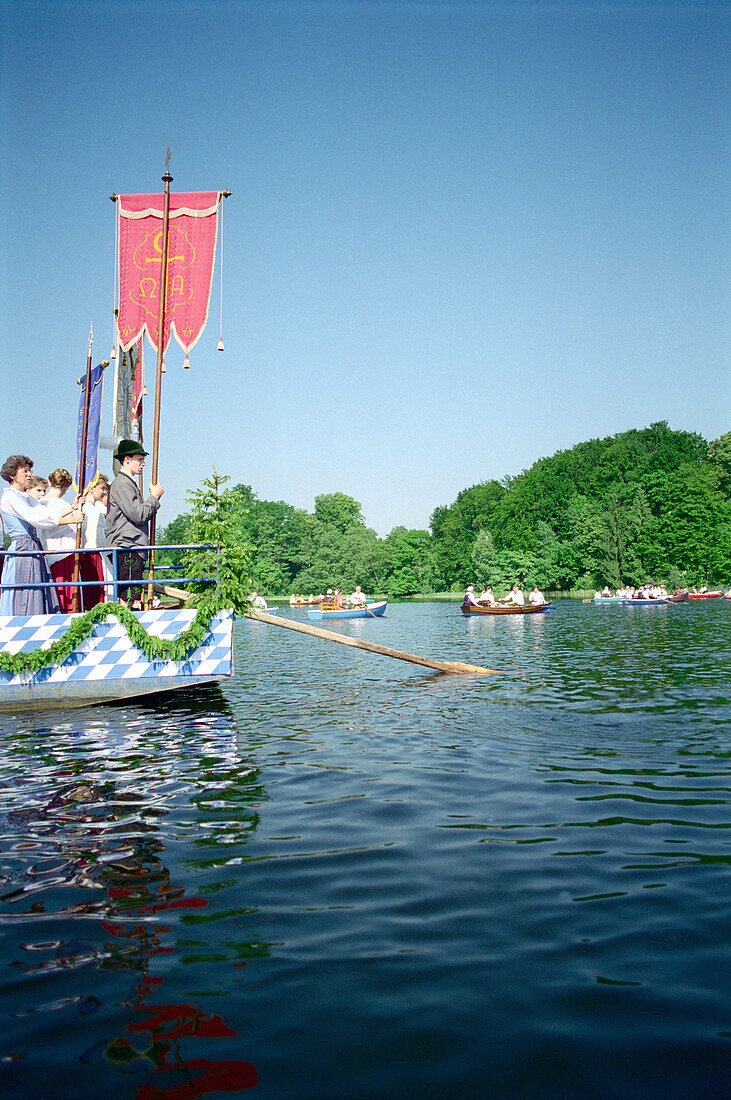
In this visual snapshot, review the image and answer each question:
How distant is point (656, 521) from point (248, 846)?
87535mm

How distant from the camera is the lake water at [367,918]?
8.71 ft

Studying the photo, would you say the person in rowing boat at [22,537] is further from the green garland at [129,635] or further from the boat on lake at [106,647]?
the green garland at [129,635]

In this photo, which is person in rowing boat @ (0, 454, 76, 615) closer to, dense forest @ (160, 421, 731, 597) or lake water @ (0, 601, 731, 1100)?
lake water @ (0, 601, 731, 1100)

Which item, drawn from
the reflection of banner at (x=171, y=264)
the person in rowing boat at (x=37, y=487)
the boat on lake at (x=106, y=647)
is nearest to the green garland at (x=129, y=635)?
the boat on lake at (x=106, y=647)

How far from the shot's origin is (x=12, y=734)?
9.24m

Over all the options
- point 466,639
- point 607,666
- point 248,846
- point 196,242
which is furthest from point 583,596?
point 248,846

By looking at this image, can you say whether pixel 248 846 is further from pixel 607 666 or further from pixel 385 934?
pixel 607 666

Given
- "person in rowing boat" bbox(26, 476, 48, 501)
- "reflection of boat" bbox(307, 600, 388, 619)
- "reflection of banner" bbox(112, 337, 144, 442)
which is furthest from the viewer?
"reflection of boat" bbox(307, 600, 388, 619)

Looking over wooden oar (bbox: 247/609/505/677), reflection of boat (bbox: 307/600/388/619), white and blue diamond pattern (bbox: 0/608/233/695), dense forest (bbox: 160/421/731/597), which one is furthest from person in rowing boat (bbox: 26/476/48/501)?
dense forest (bbox: 160/421/731/597)

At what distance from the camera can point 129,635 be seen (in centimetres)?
1052

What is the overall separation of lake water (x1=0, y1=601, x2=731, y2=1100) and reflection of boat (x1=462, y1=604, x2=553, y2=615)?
43.7 metres

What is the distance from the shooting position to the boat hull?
10445mm

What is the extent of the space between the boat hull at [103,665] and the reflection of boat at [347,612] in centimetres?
4743

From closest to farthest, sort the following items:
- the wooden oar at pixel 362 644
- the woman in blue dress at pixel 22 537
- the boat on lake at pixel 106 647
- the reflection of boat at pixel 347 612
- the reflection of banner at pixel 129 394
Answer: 1. the boat on lake at pixel 106 647
2. the woman in blue dress at pixel 22 537
3. the wooden oar at pixel 362 644
4. the reflection of banner at pixel 129 394
5. the reflection of boat at pixel 347 612
